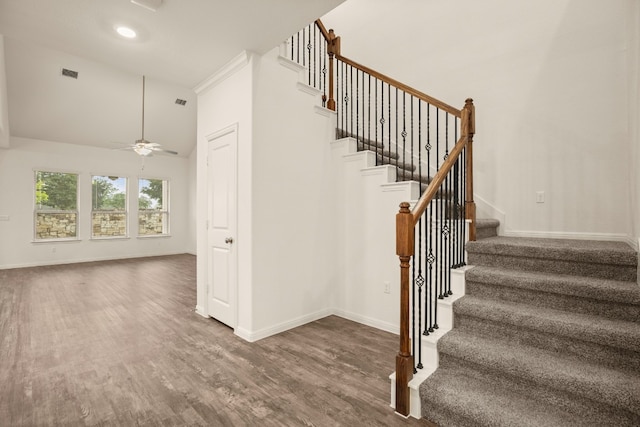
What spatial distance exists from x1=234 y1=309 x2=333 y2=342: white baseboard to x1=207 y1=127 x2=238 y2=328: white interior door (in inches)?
8.6

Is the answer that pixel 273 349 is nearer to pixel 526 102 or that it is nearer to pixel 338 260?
pixel 338 260

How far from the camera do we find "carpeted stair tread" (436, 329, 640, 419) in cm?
157

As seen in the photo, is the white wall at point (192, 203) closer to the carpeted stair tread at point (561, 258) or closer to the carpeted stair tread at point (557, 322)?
the carpeted stair tread at point (561, 258)

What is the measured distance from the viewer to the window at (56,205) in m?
7.60

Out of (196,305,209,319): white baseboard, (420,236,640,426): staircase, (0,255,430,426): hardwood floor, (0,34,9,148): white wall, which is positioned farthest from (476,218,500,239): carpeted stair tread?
(0,34,9,148): white wall

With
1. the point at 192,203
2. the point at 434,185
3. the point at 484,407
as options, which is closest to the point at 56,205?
the point at 192,203

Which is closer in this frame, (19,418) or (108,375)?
(19,418)

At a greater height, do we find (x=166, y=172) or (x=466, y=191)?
(x=166, y=172)

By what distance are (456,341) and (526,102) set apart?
313 centimetres

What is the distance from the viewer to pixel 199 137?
159 inches

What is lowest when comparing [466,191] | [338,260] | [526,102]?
[338,260]

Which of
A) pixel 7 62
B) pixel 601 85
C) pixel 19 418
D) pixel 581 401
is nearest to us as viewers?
pixel 581 401

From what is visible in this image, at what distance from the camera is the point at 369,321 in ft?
11.6

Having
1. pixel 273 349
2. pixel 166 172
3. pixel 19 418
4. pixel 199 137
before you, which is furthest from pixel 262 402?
pixel 166 172
